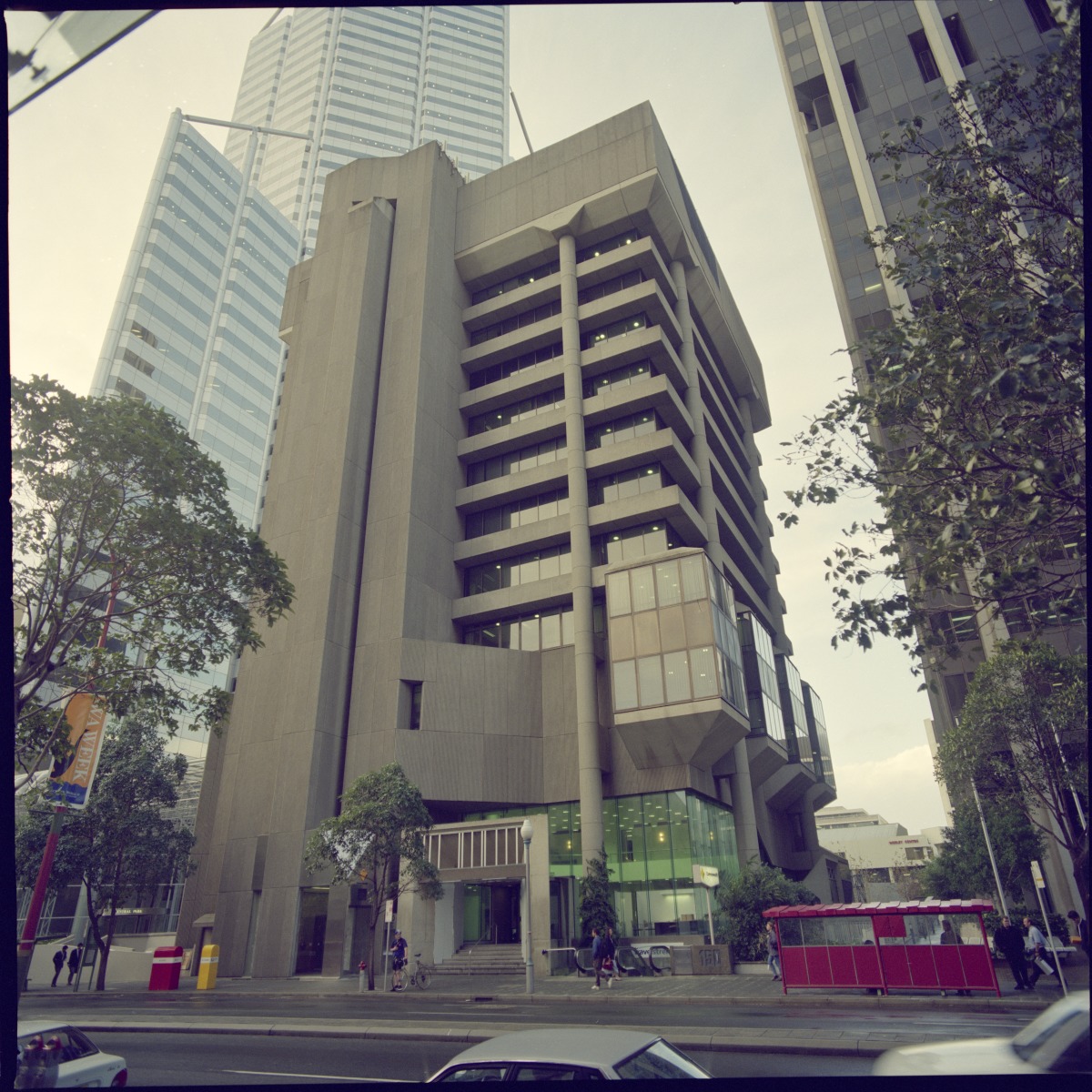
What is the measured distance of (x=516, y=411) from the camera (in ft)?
177

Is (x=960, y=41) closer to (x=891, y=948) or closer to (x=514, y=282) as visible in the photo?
(x=514, y=282)

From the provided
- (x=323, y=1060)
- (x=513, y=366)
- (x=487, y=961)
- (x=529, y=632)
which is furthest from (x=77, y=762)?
(x=513, y=366)

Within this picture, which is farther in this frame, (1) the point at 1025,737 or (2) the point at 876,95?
(2) the point at 876,95

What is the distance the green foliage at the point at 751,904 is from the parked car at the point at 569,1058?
28954 mm

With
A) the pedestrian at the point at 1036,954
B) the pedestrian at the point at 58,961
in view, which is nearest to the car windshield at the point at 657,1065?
the pedestrian at the point at 1036,954

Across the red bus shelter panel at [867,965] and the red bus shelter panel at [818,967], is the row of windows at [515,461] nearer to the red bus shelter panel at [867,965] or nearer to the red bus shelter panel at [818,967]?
the red bus shelter panel at [818,967]

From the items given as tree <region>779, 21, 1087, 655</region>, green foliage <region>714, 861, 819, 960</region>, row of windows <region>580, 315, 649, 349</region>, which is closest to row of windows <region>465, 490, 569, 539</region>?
row of windows <region>580, 315, 649, 349</region>

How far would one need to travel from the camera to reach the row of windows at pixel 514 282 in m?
56.8

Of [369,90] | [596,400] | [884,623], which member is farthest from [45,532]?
[369,90]

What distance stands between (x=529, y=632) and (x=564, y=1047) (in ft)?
142

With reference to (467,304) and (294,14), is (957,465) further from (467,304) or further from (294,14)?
→ (294,14)

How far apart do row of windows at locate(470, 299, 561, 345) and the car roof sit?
53.9 metres

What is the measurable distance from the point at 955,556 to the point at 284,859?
36245 millimetres

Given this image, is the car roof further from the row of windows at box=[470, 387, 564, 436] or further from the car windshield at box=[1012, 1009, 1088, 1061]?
the row of windows at box=[470, 387, 564, 436]
